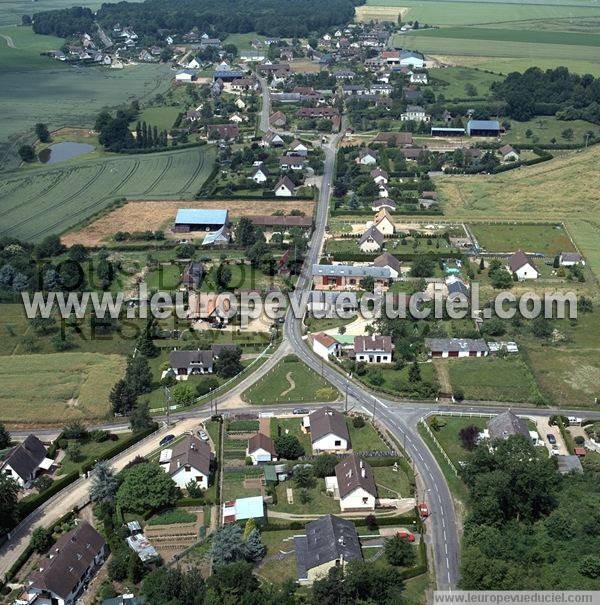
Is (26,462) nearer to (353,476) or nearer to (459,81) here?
(353,476)

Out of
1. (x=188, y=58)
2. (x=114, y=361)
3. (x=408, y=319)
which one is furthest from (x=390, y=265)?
(x=188, y=58)

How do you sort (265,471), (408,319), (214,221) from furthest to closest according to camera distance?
(214,221)
(408,319)
(265,471)

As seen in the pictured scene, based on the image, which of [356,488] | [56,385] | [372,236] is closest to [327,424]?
[356,488]

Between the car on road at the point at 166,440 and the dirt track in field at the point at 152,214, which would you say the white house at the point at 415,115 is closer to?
the dirt track in field at the point at 152,214

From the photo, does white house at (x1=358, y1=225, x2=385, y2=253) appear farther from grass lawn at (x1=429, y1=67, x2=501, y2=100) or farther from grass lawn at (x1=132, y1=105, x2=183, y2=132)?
grass lawn at (x1=429, y1=67, x2=501, y2=100)

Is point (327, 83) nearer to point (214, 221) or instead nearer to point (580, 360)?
point (214, 221)

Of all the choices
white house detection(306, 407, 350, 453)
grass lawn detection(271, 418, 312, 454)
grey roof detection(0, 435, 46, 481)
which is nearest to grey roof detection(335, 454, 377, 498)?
white house detection(306, 407, 350, 453)
